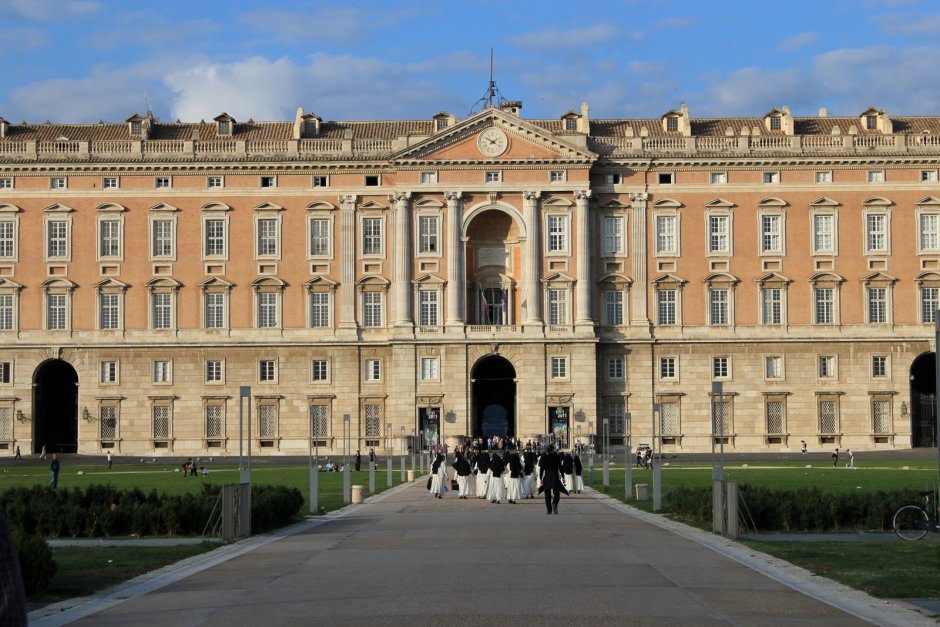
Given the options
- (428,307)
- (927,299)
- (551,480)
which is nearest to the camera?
(551,480)

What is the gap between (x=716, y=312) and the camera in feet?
342

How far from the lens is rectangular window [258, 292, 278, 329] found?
342 ft

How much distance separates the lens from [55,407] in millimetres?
107812

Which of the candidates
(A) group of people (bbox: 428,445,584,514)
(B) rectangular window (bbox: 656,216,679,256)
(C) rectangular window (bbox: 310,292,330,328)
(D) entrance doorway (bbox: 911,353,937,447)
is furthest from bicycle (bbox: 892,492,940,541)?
(C) rectangular window (bbox: 310,292,330,328)

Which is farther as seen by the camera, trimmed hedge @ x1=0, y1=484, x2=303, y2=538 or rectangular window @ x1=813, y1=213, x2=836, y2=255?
rectangular window @ x1=813, y1=213, x2=836, y2=255

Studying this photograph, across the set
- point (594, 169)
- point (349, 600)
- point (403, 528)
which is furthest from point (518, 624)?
point (594, 169)

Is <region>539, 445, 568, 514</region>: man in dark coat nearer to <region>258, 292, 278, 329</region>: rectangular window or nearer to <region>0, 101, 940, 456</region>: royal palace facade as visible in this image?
<region>0, 101, 940, 456</region>: royal palace facade

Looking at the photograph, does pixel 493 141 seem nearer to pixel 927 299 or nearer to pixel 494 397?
pixel 494 397

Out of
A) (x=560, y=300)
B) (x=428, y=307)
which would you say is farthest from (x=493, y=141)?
(x=428, y=307)

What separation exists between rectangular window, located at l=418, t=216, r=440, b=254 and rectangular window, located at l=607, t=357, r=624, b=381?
14.3 meters

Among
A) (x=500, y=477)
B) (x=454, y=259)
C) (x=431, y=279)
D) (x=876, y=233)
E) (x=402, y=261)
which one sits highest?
(x=876, y=233)

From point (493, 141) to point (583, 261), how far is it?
10224 mm

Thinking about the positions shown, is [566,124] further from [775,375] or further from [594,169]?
[775,375]

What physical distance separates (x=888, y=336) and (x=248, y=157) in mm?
45751
